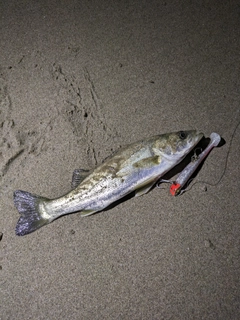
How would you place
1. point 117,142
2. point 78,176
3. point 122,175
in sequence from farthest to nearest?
1. point 117,142
2. point 78,176
3. point 122,175

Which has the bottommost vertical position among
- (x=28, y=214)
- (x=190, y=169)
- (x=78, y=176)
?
(x=190, y=169)

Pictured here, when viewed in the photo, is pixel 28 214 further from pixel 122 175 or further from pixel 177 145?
pixel 177 145

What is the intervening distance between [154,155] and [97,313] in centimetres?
137

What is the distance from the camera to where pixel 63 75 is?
10.7 ft

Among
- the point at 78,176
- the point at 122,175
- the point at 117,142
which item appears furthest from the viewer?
the point at 117,142

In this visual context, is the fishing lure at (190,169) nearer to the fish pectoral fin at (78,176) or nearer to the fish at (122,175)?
the fish at (122,175)

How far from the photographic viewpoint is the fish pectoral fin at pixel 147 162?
2.61 meters

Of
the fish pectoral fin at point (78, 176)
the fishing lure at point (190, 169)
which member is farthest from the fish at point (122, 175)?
the fishing lure at point (190, 169)

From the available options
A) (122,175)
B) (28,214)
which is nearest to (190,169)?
(122,175)

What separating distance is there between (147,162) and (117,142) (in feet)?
1.59

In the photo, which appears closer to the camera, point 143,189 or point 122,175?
point 122,175

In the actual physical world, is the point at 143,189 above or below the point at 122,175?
below

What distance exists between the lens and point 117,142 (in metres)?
3.00

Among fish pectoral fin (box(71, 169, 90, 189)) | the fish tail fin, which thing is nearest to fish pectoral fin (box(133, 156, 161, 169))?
fish pectoral fin (box(71, 169, 90, 189))
